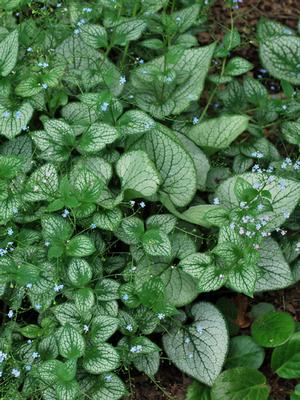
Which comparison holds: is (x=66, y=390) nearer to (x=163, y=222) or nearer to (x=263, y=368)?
(x=163, y=222)

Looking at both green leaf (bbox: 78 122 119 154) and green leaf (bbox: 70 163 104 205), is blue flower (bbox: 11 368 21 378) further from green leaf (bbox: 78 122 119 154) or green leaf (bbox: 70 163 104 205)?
green leaf (bbox: 78 122 119 154)

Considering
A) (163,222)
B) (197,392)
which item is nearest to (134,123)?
(163,222)

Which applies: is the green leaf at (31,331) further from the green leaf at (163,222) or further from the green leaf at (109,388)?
the green leaf at (163,222)

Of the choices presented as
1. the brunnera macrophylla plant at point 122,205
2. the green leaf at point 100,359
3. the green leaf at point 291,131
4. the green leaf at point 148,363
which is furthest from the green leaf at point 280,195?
the green leaf at point 100,359

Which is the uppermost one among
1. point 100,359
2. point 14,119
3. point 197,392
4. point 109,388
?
point 14,119

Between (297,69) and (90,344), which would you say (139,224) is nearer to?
(90,344)
